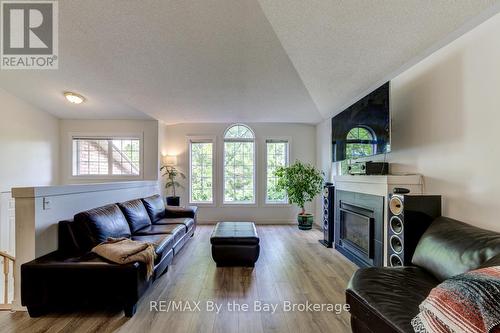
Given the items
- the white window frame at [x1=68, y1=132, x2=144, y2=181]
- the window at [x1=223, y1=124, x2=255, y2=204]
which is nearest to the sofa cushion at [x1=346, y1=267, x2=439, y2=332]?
the window at [x1=223, y1=124, x2=255, y2=204]

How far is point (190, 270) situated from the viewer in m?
3.08

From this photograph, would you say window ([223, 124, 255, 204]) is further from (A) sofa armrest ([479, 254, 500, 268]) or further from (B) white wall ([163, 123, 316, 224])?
(A) sofa armrest ([479, 254, 500, 268])

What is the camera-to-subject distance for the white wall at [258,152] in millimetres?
5953

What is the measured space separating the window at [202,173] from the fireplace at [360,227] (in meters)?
3.20

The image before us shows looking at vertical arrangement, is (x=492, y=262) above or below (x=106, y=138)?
below

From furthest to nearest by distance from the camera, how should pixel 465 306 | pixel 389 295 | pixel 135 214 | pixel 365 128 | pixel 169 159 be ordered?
pixel 169 159, pixel 135 214, pixel 365 128, pixel 389 295, pixel 465 306

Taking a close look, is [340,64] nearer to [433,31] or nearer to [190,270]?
[433,31]

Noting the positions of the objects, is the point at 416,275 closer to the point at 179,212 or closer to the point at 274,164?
the point at 179,212

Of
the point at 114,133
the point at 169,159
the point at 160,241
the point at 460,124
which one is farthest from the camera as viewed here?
the point at 169,159

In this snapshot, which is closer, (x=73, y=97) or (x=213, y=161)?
(x=73, y=97)

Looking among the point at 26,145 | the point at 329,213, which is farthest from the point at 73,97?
the point at 329,213

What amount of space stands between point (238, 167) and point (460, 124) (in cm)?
446

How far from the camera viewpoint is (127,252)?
2213 millimetres

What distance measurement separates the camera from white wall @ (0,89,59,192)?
174 inches
